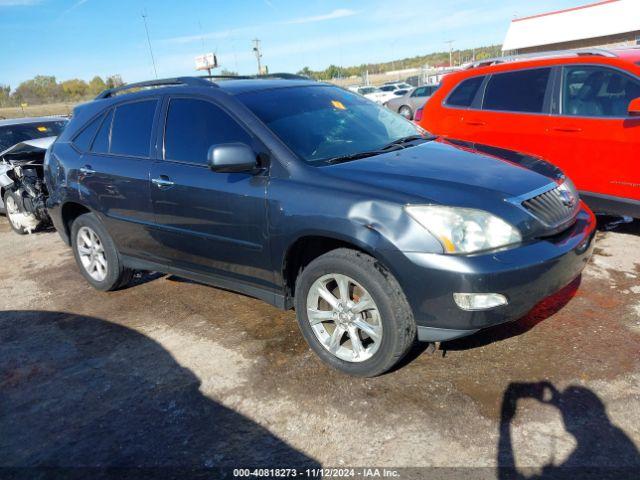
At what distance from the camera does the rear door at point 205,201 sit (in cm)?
334

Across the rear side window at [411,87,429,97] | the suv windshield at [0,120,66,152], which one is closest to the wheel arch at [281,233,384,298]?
the suv windshield at [0,120,66,152]

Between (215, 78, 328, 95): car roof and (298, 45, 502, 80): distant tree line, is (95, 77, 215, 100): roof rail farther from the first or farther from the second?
(298, 45, 502, 80): distant tree line

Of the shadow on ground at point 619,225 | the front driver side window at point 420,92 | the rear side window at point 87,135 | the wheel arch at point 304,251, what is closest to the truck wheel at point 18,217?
the rear side window at point 87,135

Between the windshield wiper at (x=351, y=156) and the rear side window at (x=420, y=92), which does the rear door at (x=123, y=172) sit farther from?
the rear side window at (x=420, y=92)

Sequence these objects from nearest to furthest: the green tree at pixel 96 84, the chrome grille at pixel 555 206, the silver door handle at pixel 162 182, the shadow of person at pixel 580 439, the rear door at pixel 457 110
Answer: the shadow of person at pixel 580 439
the chrome grille at pixel 555 206
the silver door handle at pixel 162 182
the rear door at pixel 457 110
the green tree at pixel 96 84

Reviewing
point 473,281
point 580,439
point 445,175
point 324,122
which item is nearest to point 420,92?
point 324,122

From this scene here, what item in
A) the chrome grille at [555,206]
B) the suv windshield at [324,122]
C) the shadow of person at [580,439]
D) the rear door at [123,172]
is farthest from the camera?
the rear door at [123,172]

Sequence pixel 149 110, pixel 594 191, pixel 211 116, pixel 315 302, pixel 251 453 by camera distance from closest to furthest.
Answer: pixel 251 453 < pixel 315 302 < pixel 211 116 < pixel 149 110 < pixel 594 191

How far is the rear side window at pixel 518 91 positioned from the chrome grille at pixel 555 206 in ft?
7.85

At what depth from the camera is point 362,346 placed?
308 cm

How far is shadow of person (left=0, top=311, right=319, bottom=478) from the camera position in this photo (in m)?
2.54

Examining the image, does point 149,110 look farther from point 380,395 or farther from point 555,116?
point 555,116

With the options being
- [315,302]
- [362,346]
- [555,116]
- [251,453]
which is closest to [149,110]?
[315,302]

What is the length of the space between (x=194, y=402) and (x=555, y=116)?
4.35 m
